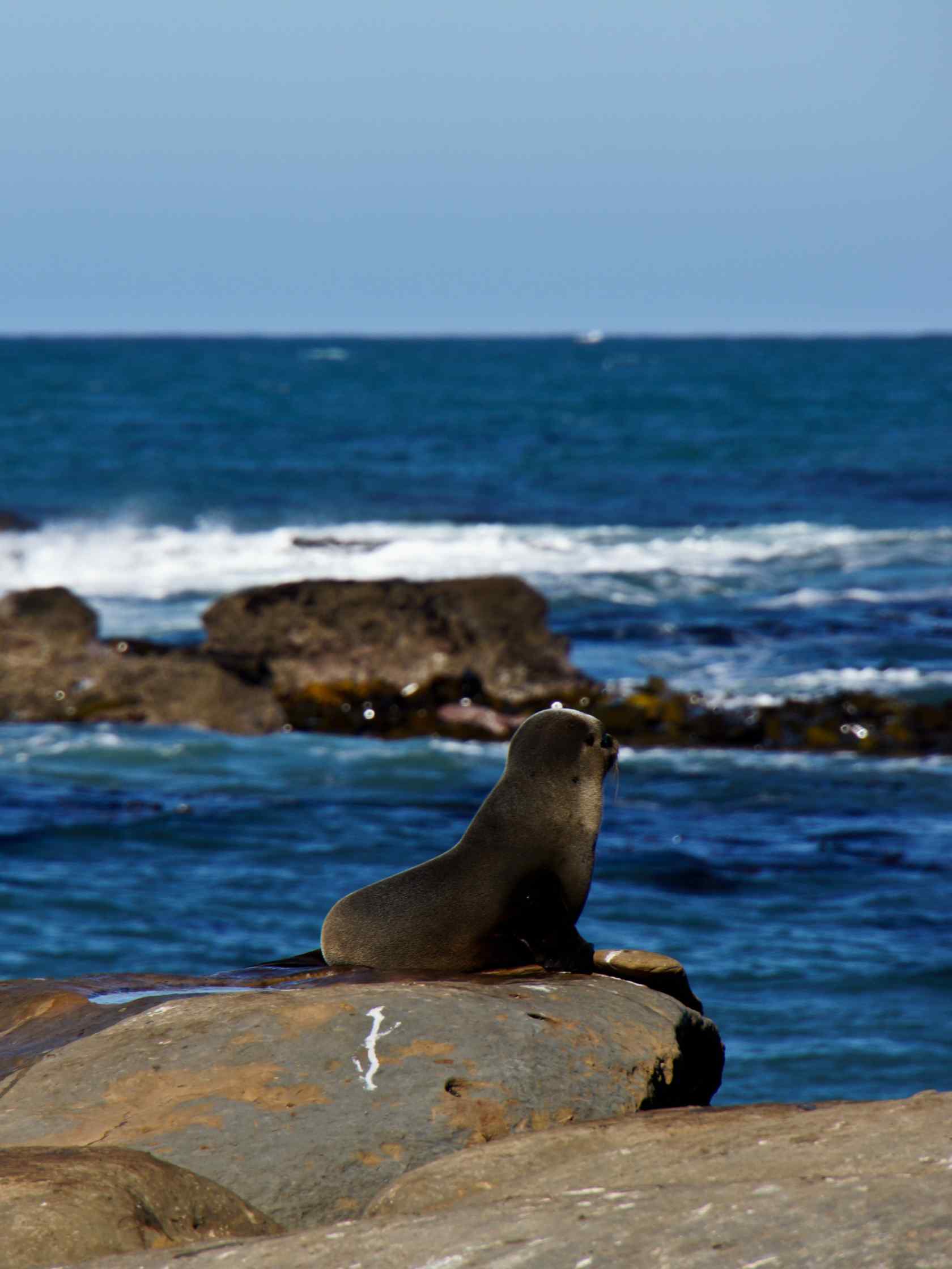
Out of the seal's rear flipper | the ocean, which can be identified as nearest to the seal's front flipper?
the seal's rear flipper

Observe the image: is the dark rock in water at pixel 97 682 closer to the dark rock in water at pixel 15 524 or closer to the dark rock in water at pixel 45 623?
the dark rock in water at pixel 45 623

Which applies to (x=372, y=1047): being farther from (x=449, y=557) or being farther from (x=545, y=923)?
(x=449, y=557)

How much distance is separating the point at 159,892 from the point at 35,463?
121 ft

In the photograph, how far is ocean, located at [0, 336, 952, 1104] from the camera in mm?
10000

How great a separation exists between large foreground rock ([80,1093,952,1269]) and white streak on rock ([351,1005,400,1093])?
21.7 inches

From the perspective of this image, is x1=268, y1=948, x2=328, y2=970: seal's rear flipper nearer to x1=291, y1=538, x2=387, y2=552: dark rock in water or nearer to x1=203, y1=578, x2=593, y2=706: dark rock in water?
x1=203, y1=578, x2=593, y2=706: dark rock in water

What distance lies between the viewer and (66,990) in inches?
236

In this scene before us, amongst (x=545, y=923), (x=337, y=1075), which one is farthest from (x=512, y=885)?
(x=337, y=1075)

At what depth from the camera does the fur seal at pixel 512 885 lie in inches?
239

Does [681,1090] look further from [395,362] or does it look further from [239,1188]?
[395,362]

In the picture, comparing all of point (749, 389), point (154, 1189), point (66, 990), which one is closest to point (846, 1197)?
point (154, 1189)

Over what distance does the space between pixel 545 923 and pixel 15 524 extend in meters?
28.0

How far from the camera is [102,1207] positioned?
4184mm

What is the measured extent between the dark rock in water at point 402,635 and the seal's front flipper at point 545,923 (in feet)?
35.2
